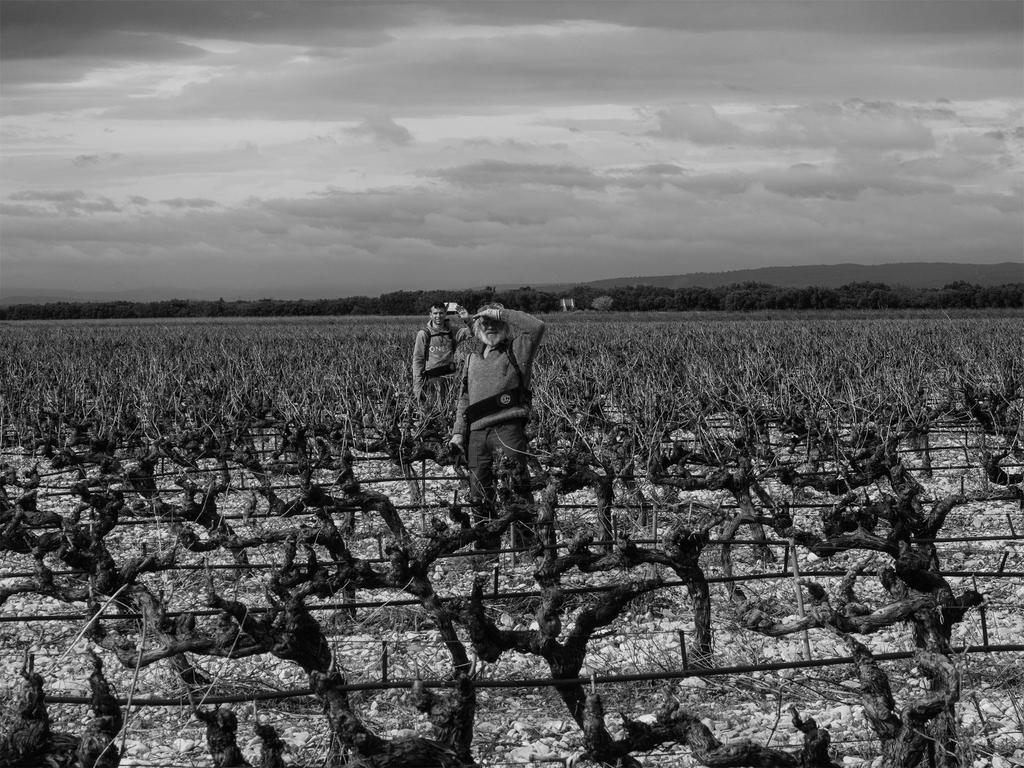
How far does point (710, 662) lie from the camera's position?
5.95 m

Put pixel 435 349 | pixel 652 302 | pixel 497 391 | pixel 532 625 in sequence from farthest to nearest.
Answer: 1. pixel 652 302
2. pixel 435 349
3. pixel 497 391
4. pixel 532 625

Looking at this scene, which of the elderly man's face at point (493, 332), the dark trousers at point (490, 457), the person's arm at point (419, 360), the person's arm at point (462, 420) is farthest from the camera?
the person's arm at point (419, 360)

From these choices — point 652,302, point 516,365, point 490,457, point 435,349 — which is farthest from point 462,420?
point 652,302

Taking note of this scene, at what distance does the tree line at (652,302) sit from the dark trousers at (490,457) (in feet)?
130

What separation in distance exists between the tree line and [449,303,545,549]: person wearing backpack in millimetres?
39719

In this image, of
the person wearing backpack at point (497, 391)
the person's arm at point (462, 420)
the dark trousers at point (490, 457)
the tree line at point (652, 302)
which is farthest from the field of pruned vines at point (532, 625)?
the tree line at point (652, 302)

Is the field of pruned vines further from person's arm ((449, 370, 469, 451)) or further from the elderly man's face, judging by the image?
the elderly man's face

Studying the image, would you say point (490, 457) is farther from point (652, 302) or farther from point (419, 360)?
point (652, 302)

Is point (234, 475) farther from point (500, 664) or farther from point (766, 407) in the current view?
point (500, 664)

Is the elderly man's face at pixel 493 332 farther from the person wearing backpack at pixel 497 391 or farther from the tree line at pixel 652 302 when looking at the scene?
the tree line at pixel 652 302

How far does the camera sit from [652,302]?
6303cm

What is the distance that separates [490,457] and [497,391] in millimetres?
530

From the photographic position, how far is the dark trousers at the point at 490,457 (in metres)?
8.00

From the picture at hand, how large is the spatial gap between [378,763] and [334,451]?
7.75 meters
